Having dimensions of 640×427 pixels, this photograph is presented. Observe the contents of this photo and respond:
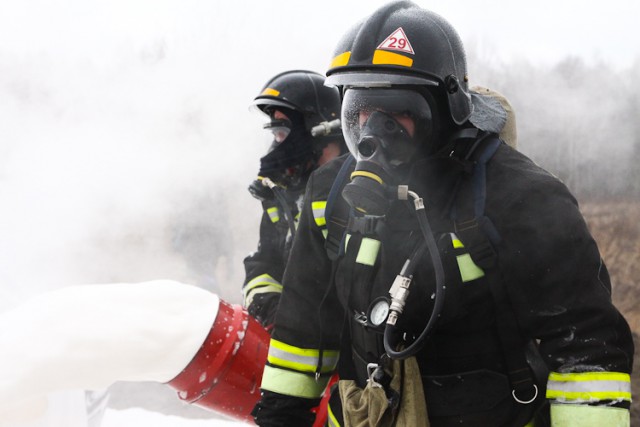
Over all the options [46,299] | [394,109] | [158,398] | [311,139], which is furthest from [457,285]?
[158,398]

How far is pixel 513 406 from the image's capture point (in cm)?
158

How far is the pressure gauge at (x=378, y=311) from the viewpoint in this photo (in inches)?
61.2

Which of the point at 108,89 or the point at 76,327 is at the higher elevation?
the point at 108,89

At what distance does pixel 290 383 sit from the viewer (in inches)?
71.0

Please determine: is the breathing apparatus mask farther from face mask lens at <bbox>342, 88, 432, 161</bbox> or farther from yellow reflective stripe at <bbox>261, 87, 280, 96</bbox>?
yellow reflective stripe at <bbox>261, 87, 280, 96</bbox>

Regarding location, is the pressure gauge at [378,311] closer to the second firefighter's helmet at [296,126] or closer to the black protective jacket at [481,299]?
the black protective jacket at [481,299]

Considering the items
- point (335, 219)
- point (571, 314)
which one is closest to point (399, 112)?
point (335, 219)

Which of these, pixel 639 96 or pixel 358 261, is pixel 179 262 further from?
pixel 358 261

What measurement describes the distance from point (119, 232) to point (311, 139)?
16.3 ft

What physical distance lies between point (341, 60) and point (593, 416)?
1.08m

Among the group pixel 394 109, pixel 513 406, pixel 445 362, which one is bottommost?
pixel 513 406

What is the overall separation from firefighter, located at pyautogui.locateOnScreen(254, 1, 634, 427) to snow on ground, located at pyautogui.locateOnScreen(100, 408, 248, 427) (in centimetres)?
294

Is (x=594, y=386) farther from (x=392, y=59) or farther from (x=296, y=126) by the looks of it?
(x=296, y=126)

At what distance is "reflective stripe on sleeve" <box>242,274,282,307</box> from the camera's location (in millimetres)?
3229
